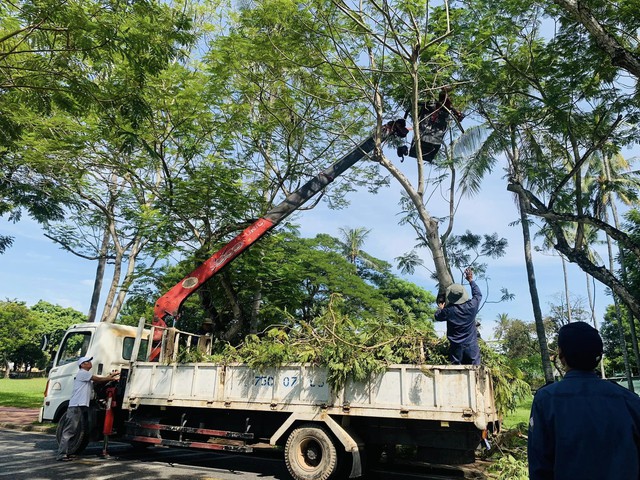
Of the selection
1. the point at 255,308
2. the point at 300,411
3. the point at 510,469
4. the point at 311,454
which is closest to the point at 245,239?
the point at 255,308

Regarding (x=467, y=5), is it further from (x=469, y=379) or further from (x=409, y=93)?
(x=469, y=379)

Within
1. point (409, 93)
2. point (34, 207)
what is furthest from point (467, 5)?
point (34, 207)

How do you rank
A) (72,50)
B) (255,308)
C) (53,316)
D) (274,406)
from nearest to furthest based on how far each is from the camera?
(72,50) → (274,406) → (255,308) → (53,316)

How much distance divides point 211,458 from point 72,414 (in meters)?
2.61

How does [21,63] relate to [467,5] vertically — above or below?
below

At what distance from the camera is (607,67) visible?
9617 millimetres

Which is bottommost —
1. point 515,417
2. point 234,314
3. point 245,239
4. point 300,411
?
point 515,417

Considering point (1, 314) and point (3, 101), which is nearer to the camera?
point (3, 101)

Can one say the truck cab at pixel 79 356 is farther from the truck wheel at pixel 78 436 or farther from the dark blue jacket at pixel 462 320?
the dark blue jacket at pixel 462 320

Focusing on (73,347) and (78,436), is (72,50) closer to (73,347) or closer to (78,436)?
(73,347)

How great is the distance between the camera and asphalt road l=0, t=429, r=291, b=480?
6.80 meters

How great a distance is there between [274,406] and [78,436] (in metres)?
3.90

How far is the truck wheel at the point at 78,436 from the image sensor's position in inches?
314

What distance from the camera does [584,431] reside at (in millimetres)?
1968
